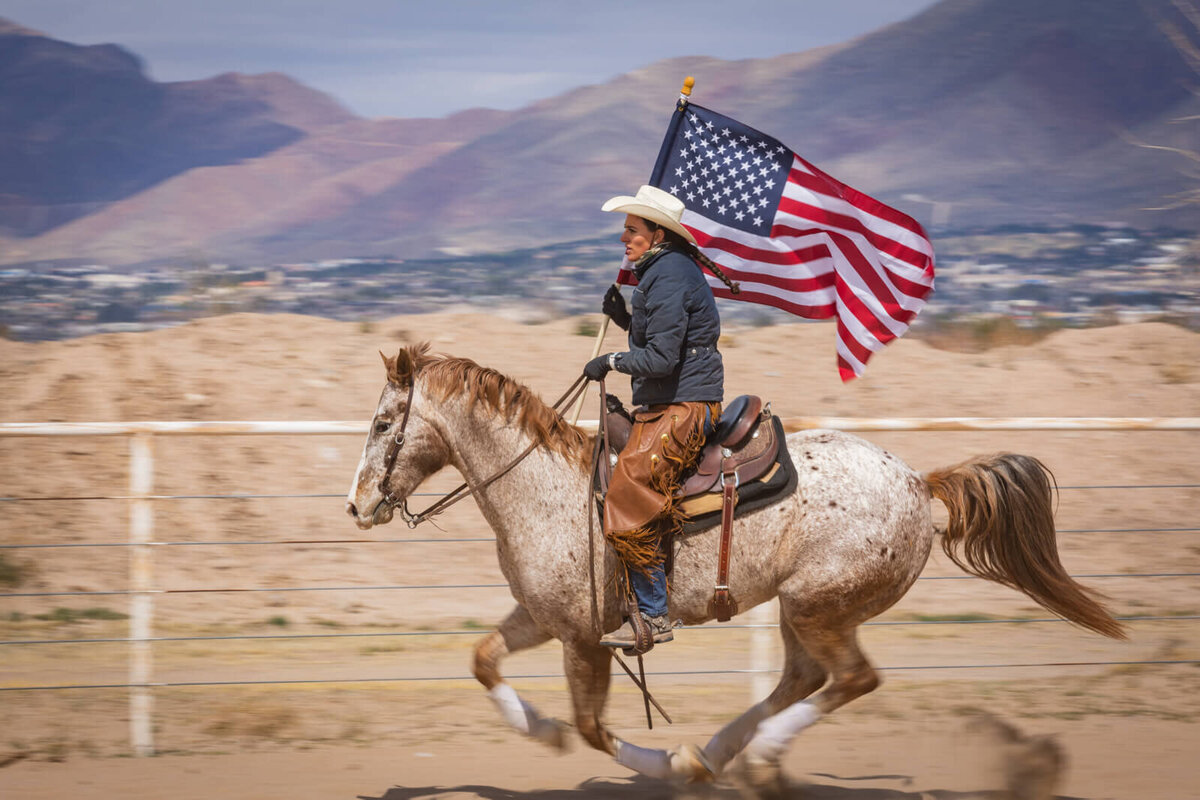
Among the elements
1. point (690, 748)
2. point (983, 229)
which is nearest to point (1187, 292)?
point (983, 229)

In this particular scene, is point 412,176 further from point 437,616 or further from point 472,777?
point 472,777

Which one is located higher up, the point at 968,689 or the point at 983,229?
the point at 983,229

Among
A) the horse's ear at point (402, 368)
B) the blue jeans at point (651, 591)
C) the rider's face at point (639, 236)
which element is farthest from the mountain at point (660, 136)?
the blue jeans at point (651, 591)

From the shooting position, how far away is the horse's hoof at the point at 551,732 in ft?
16.9

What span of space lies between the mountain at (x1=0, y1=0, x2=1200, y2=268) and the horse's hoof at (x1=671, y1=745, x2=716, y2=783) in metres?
14.0

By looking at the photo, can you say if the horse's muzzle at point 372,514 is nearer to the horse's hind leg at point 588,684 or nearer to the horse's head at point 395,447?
the horse's head at point 395,447

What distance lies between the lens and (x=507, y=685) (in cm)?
520

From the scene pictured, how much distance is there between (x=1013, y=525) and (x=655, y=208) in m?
2.11

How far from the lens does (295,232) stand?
1892 cm

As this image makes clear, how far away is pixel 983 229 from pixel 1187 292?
3381 mm

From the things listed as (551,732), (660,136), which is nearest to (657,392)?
(551,732)

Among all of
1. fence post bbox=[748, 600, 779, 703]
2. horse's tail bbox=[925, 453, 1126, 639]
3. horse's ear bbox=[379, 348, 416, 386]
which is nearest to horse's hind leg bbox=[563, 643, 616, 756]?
horse's ear bbox=[379, 348, 416, 386]

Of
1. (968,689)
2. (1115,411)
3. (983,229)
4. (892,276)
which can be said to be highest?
(983,229)

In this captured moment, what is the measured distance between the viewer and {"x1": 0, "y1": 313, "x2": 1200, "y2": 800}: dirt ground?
587 centimetres
